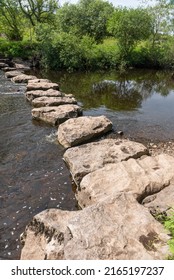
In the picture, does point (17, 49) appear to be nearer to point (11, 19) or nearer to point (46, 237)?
point (11, 19)

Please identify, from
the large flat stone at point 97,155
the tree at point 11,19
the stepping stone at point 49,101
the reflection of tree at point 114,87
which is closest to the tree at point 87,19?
the tree at point 11,19

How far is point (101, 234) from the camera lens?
187 inches

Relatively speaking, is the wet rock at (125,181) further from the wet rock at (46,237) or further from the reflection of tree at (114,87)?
the reflection of tree at (114,87)

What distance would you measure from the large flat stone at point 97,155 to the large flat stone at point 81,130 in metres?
1.05

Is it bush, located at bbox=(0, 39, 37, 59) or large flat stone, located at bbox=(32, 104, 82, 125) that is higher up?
bush, located at bbox=(0, 39, 37, 59)

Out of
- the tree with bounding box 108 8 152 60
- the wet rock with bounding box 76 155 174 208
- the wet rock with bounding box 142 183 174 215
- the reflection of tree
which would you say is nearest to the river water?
the reflection of tree

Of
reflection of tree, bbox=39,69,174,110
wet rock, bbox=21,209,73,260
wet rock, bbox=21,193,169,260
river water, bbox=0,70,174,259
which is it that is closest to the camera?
wet rock, bbox=21,193,169,260

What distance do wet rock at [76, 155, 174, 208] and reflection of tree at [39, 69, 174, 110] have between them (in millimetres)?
8741

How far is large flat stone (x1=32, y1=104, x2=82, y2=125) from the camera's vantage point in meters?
12.7

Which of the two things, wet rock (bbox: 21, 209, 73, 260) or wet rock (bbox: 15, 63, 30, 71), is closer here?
wet rock (bbox: 21, 209, 73, 260)

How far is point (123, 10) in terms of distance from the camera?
105ft

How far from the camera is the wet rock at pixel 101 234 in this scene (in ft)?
14.5

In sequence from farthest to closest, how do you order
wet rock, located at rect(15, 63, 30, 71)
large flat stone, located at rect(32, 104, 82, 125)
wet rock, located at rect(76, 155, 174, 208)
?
1. wet rock, located at rect(15, 63, 30, 71)
2. large flat stone, located at rect(32, 104, 82, 125)
3. wet rock, located at rect(76, 155, 174, 208)

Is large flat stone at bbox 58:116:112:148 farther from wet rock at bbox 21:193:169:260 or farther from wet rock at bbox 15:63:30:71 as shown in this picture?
wet rock at bbox 15:63:30:71
